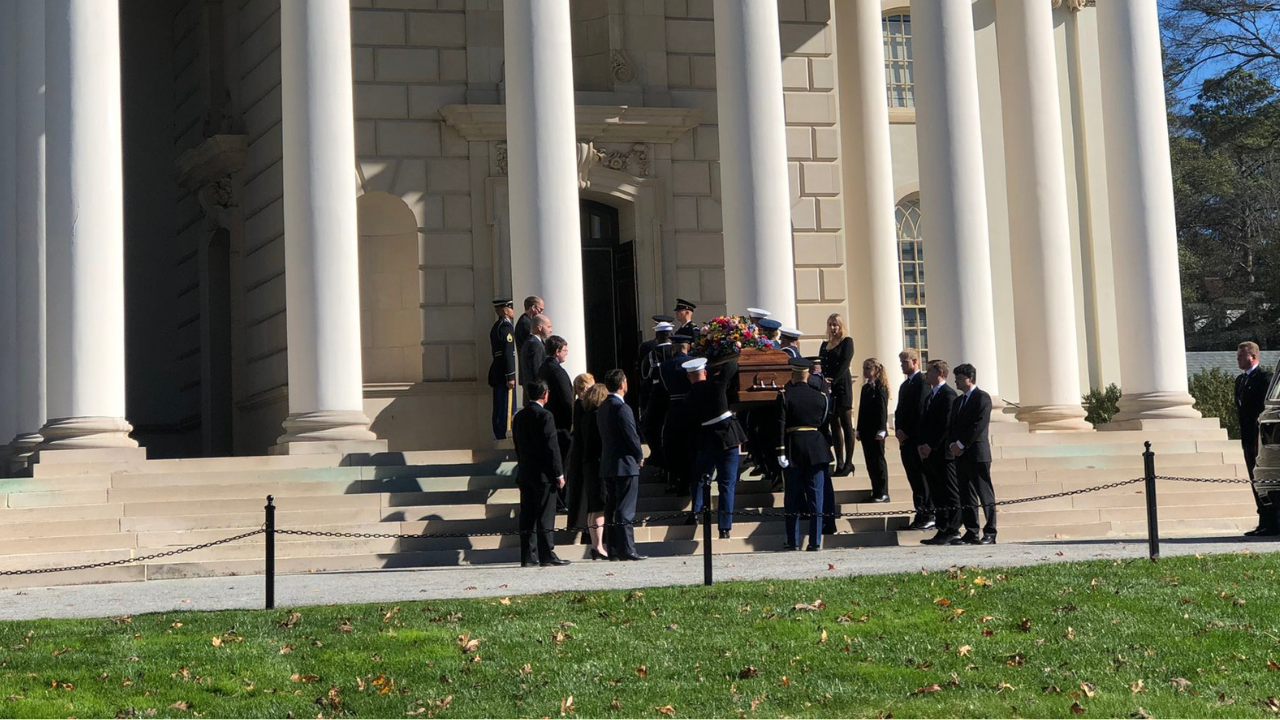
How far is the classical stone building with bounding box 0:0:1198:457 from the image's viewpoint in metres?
23.2

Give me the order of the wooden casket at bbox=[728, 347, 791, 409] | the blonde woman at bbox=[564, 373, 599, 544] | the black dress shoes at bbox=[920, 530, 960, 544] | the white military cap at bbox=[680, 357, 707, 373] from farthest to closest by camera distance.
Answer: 1. the wooden casket at bbox=[728, 347, 791, 409]
2. the black dress shoes at bbox=[920, 530, 960, 544]
3. the blonde woman at bbox=[564, 373, 599, 544]
4. the white military cap at bbox=[680, 357, 707, 373]

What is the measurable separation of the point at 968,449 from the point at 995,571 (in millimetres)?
4757

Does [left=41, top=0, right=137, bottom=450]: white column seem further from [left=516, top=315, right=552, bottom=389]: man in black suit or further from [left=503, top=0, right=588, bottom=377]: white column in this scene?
[left=516, top=315, right=552, bottom=389]: man in black suit

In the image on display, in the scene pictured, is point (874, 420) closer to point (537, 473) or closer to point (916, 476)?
point (916, 476)

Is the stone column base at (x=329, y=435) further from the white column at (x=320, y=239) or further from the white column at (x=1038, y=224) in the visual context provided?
the white column at (x=1038, y=224)

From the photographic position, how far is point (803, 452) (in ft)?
63.1

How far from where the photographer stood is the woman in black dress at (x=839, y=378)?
2177 cm

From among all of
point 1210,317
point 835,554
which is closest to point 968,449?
point 835,554

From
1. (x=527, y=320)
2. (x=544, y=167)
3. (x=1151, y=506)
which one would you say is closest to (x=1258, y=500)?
(x=1151, y=506)

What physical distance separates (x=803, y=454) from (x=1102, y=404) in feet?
51.9

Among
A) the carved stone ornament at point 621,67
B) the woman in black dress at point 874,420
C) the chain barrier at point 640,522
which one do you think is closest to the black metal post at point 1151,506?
the chain barrier at point 640,522

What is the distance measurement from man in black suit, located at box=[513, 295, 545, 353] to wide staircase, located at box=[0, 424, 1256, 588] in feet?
5.82

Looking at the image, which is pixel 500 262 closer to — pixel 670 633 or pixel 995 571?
pixel 995 571

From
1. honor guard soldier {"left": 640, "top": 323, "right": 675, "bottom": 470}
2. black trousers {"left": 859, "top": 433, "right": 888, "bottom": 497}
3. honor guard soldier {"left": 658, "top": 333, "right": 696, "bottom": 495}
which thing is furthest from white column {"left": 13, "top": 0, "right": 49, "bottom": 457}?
black trousers {"left": 859, "top": 433, "right": 888, "bottom": 497}
